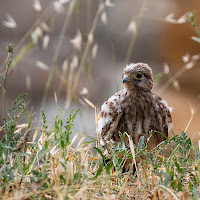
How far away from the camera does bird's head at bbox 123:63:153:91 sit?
10.4 feet

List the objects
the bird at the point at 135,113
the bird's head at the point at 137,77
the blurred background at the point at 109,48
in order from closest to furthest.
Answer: the bird at the point at 135,113 → the bird's head at the point at 137,77 → the blurred background at the point at 109,48

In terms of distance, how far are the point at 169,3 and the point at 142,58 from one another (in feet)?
2.15

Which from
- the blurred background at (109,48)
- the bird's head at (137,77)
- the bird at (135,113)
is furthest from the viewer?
the blurred background at (109,48)

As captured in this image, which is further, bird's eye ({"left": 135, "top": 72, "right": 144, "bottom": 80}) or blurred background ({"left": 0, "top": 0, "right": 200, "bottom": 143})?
blurred background ({"left": 0, "top": 0, "right": 200, "bottom": 143})

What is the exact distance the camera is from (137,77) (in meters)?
3.18

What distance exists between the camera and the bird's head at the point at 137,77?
3156mm

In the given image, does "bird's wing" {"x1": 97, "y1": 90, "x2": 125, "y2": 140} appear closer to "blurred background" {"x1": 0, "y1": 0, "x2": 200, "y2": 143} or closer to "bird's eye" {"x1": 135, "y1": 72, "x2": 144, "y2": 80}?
"bird's eye" {"x1": 135, "y1": 72, "x2": 144, "y2": 80}

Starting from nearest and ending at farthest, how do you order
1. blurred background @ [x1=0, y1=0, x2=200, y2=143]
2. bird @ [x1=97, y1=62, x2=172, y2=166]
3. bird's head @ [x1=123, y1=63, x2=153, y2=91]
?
bird @ [x1=97, y1=62, x2=172, y2=166] → bird's head @ [x1=123, y1=63, x2=153, y2=91] → blurred background @ [x1=0, y1=0, x2=200, y2=143]

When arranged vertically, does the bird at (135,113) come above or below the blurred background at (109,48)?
below

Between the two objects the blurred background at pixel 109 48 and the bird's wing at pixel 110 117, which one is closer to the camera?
the bird's wing at pixel 110 117

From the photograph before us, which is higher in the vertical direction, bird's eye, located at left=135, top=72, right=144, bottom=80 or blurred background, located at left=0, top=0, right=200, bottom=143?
blurred background, located at left=0, top=0, right=200, bottom=143

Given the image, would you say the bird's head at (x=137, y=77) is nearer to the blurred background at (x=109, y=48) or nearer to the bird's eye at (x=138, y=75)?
the bird's eye at (x=138, y=75)

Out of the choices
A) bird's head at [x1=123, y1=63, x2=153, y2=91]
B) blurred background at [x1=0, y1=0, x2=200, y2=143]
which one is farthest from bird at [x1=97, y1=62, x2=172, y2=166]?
blurred background at [x1=0, y1=0, x2=200, y2=143]

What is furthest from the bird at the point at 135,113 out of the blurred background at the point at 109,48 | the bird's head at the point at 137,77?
the blurred background at the point at 109,48
